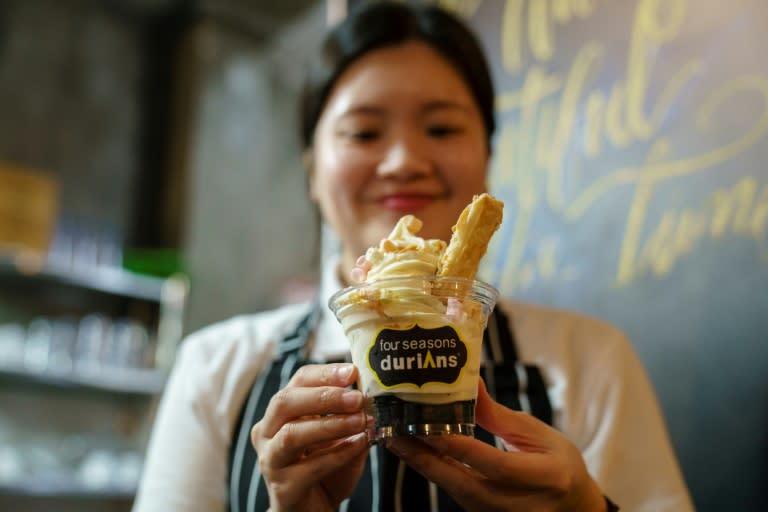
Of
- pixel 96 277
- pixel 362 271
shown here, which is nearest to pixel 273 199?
pixel 96 277

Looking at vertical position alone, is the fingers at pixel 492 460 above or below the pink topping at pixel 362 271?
below

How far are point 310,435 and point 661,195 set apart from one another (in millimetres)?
1222

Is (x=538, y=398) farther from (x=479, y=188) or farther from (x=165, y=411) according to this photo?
(x=165, y=411)

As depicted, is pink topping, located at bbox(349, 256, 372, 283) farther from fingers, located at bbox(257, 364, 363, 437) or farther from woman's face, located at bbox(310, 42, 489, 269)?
woman's face, located at bbox(310, 42, 489, 269)

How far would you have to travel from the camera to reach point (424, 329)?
2.61 ft

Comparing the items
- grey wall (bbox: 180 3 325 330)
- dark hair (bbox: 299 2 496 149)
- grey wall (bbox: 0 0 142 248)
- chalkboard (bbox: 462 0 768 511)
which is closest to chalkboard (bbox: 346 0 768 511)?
chalkboard (bbox: 462 0 768 511)

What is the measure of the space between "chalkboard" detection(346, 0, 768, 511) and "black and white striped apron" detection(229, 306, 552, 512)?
55cm

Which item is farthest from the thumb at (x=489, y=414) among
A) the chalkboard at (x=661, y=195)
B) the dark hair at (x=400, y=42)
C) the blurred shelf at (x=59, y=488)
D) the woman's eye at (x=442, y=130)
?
the blurred shelf at (x=59, y=488)

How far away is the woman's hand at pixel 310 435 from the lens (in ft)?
2.59

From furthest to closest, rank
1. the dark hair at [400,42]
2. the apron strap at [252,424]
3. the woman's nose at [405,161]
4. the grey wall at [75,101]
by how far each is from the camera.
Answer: the grey wall at [75,101] < the dark hair at [400,42] < the woman's nose at [405,161] < the apron strap at [252,424]

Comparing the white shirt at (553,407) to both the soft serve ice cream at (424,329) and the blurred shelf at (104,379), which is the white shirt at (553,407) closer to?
the soft serve ice cream at (424,329)

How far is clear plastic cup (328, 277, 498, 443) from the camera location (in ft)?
2.58

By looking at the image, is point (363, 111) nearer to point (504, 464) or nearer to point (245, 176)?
point (504, 464)

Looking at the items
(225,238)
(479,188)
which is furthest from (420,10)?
(225,238)
